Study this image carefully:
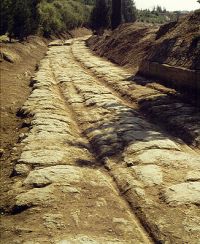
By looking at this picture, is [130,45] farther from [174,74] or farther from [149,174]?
[149,174]

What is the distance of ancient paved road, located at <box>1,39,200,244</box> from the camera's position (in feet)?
14.5

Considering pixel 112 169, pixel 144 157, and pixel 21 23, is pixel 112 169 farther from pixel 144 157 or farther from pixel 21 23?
pixel 21 23

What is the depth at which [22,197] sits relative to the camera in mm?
5160

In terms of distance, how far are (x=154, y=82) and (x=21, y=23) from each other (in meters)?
15.9

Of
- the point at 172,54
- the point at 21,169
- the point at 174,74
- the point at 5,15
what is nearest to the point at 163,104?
the point at 174,74

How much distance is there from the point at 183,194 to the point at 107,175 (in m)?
1.40

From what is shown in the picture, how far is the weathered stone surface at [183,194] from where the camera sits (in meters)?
4.91

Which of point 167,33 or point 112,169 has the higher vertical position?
point 167,33

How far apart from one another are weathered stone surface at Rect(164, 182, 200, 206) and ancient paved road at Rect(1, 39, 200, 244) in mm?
14

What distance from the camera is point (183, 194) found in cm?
507

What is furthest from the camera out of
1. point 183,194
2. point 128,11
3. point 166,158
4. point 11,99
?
point 128,11

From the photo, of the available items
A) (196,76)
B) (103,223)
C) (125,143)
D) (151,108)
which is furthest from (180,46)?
(103,223)

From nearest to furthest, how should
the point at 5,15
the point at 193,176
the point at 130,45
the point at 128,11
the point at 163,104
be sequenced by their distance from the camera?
1. the point at 193,176
2. the point at 163,104
3. the point at 130,45
4. the point at 5,15
5. the point at 128,11

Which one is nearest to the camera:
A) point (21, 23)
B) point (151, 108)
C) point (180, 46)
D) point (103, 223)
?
point (103, 223)
